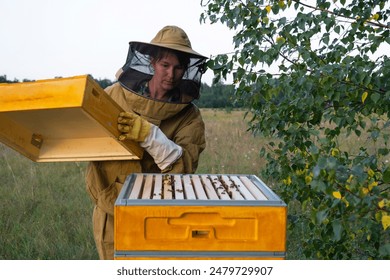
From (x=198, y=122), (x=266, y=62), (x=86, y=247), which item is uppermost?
(x=266, y=62)

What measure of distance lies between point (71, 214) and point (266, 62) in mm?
3034

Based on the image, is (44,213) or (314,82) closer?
(314,82)

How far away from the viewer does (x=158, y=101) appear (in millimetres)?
2457

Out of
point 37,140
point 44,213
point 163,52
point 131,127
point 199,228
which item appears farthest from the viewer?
point 44,213

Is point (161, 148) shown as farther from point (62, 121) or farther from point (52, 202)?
point (52, 202)

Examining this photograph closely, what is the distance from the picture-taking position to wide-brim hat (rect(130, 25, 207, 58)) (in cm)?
242

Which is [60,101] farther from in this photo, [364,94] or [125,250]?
[364,94]

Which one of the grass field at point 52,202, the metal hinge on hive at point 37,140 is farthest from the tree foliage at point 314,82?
the grass field at point 52,202

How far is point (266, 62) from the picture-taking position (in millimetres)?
2070

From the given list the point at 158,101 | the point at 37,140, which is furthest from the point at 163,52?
the point at 37,140

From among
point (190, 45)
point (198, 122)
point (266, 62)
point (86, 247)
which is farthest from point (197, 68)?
point (86, 247)

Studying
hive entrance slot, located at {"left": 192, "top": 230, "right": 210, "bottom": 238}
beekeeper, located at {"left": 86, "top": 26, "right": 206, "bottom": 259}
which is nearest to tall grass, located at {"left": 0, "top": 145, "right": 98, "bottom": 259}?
beekeeper, located at {"left": 86, "top": 26, "right": 206, "bottom": 259}

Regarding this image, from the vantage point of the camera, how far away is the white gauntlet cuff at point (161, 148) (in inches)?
87.0

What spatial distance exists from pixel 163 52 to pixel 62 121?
2.26ft
